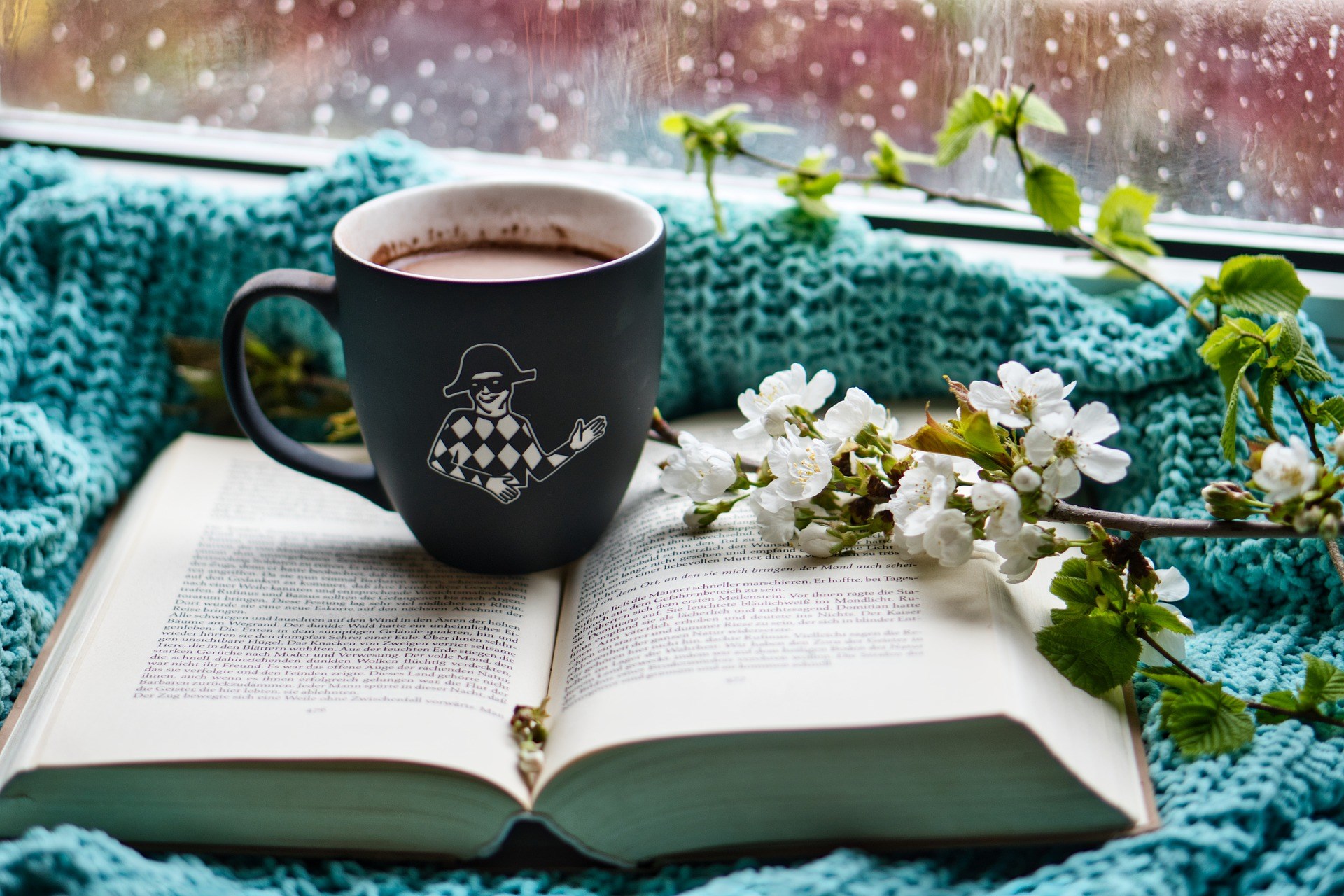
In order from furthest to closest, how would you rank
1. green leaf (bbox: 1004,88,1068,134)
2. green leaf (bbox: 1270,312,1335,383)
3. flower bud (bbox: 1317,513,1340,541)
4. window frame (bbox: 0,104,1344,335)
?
1. window frame (bbox: 0,104,1344,335)
2. green leaf (bbox: 1004,88,1068,134)
3. green leaf (bbox: 1270,312,1335,383)
4. flower bud (bbox: 1317,513,1340,541)

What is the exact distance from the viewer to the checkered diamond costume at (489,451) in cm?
59

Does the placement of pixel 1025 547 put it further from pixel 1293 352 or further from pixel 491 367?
pixel 491 367

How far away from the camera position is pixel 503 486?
0.62m

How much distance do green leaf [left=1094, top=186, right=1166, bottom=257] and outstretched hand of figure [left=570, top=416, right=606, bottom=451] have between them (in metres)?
0.41

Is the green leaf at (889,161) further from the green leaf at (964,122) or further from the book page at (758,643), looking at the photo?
the book page at (758,643)

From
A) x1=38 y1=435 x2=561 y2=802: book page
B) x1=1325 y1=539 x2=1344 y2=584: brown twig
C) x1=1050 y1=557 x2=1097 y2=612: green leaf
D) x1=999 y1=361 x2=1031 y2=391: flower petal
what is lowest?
x1=38 y1=435 x2=561 y2=802: book page

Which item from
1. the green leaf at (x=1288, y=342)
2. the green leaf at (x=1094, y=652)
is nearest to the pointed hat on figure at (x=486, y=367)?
the green leaf at (x=1094, y=652)

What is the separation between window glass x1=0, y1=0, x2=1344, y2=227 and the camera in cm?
76

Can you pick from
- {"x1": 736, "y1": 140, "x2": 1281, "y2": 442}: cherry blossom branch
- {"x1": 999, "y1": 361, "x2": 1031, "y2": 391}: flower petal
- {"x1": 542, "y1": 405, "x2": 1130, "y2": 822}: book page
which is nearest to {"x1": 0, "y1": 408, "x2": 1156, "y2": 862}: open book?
{"x1": 542, "y1": 405, "x2": 1130, "y2": 822}: book page

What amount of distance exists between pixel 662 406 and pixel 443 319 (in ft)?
0.96

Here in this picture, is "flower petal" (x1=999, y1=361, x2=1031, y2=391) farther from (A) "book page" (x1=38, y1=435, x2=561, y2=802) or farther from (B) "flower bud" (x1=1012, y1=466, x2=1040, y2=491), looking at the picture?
(A) "book page" (x1=38, y1=435, x2=561, y2=802)

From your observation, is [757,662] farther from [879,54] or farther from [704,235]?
[879,54]

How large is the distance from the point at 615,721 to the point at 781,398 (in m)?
0.22

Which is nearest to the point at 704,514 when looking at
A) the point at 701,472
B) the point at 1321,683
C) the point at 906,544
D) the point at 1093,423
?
the point at 701,472
